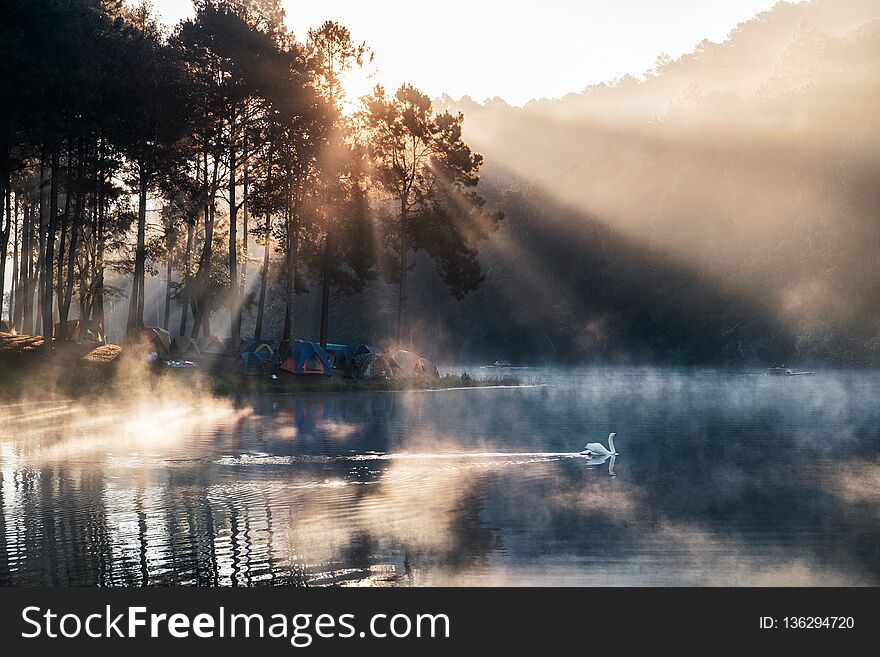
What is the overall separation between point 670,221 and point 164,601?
140 meters

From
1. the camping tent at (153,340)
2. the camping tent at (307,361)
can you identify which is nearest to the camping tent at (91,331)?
the camping tent at (153,340)

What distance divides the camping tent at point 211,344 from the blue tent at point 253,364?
7871 millimetres

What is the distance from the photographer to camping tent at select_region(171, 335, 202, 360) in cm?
6175

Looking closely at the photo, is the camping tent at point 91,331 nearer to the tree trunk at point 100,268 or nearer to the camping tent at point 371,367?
the tree trunk at point 100,268

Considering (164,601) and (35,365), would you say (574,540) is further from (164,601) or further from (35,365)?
(35,365)

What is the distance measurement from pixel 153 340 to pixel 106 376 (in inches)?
476

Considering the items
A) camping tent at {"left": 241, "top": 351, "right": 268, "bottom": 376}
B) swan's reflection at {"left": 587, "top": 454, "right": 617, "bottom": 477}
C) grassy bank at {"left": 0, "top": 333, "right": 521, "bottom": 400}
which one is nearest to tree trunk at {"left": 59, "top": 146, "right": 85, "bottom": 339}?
grassy bank at {"left": 0, "top": 333, "right": 521, "bottom": 400}

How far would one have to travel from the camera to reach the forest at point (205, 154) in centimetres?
4725

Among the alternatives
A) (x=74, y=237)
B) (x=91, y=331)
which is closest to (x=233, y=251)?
(x=74, y=237)

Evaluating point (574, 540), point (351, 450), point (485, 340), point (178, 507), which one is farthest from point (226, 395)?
point (485, 340)

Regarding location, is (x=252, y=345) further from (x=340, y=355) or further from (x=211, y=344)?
(x=340, y=355)

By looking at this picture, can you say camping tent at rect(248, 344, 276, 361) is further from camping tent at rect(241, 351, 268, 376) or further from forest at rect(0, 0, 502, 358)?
forest at rect(0, 0, 502, 358)

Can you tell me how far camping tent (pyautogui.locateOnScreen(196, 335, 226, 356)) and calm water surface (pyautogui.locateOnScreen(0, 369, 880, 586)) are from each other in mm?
29307

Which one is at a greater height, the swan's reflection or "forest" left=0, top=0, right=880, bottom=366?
"forest" left=0, top=0, right=880, bottom=366
